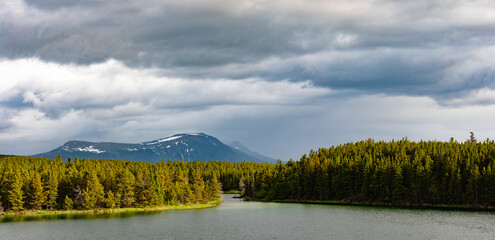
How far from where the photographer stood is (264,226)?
4788 inches

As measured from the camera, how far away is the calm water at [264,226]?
104875mm

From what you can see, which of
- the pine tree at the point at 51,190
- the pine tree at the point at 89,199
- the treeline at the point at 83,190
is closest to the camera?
the treeline at the point at 83,190

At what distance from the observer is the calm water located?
344 ft

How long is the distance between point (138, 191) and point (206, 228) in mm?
68984

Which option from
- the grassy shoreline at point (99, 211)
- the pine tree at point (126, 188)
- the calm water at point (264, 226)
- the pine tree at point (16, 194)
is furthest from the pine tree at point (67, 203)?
the calm water at point (264, 226)

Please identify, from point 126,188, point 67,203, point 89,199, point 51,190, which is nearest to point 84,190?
point 89,199

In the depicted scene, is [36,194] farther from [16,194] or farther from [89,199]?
[89,199]

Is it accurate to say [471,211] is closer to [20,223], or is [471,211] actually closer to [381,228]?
[381,228]

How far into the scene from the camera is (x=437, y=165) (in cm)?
19562

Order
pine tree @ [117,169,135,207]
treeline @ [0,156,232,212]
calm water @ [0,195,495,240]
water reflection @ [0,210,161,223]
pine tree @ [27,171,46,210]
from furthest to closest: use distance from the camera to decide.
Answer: pine tree @ [117,169,135,207]
pine tree @ [27,171,46,210]
treeline @ [0,156,232,212]
water reflection @ [0,210,161,223]
calm water @ [0,195,495,240]

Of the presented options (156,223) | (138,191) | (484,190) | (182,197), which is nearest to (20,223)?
(156,223)

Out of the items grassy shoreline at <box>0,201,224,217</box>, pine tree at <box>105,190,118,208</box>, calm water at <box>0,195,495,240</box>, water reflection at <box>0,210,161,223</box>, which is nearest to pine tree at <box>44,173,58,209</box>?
grassy shoreline at <box>0,201,224,217</box>

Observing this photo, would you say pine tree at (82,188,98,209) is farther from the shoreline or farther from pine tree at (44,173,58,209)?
pine tree at (44,173,58,209)

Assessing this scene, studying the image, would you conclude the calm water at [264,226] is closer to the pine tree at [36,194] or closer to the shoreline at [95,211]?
the shoreline at [95,211]
